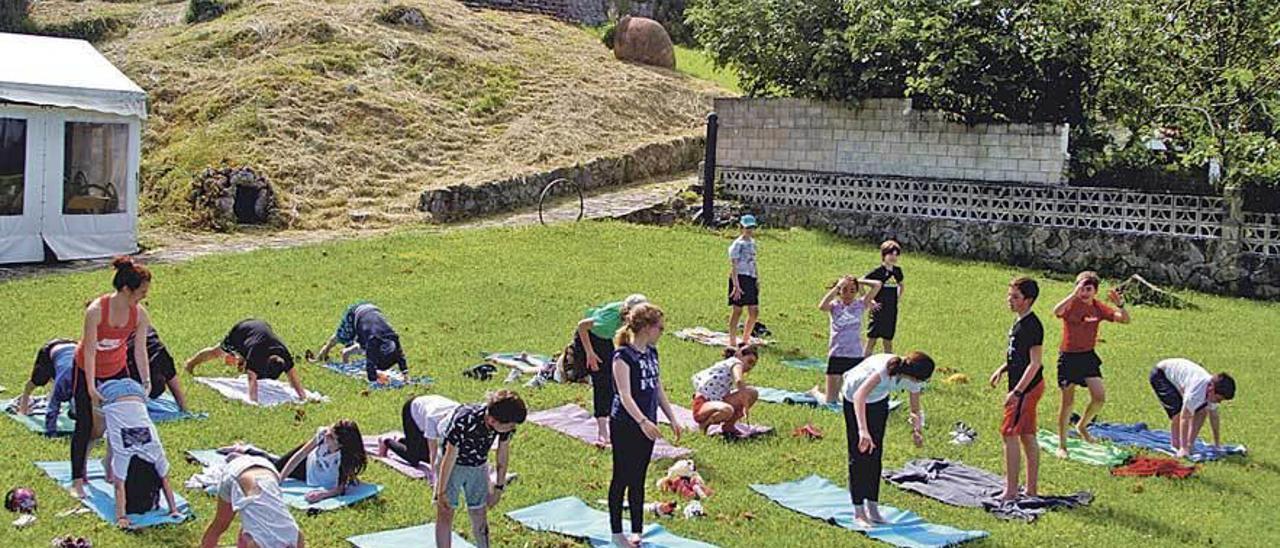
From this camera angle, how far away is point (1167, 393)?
11.5 meters

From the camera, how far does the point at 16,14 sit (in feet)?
115

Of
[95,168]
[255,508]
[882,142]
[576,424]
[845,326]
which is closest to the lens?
[255,508]

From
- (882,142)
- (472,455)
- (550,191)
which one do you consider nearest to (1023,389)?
(472,455)

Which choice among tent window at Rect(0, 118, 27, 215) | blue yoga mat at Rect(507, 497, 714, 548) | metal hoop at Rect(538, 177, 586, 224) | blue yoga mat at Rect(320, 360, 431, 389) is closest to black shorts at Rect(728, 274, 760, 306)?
blue yoga mat at Rect(320, 360, 431, 389)

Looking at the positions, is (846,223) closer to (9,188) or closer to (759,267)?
(759,267)

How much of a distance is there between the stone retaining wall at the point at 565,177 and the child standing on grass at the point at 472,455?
53.8 feet

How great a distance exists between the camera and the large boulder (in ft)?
117

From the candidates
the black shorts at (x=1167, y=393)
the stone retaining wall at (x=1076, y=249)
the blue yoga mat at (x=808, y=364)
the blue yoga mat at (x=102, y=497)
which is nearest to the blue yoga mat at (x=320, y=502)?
the blue yoga mat at (x=102, y=497)

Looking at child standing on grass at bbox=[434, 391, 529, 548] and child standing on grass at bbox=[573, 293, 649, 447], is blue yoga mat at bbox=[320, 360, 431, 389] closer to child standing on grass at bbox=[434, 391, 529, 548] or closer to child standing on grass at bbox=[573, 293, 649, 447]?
child standing on grass at bbox=[573, 293, 649, 447]

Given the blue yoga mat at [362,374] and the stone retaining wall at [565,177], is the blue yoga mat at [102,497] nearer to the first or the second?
the blue yoga mat at [362,374]

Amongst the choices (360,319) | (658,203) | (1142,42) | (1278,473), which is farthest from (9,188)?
(1142,42)

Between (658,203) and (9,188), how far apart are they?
11214 mm

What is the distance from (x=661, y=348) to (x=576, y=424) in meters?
3.65

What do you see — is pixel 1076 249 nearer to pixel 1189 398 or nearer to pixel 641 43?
pixel 1189 398
